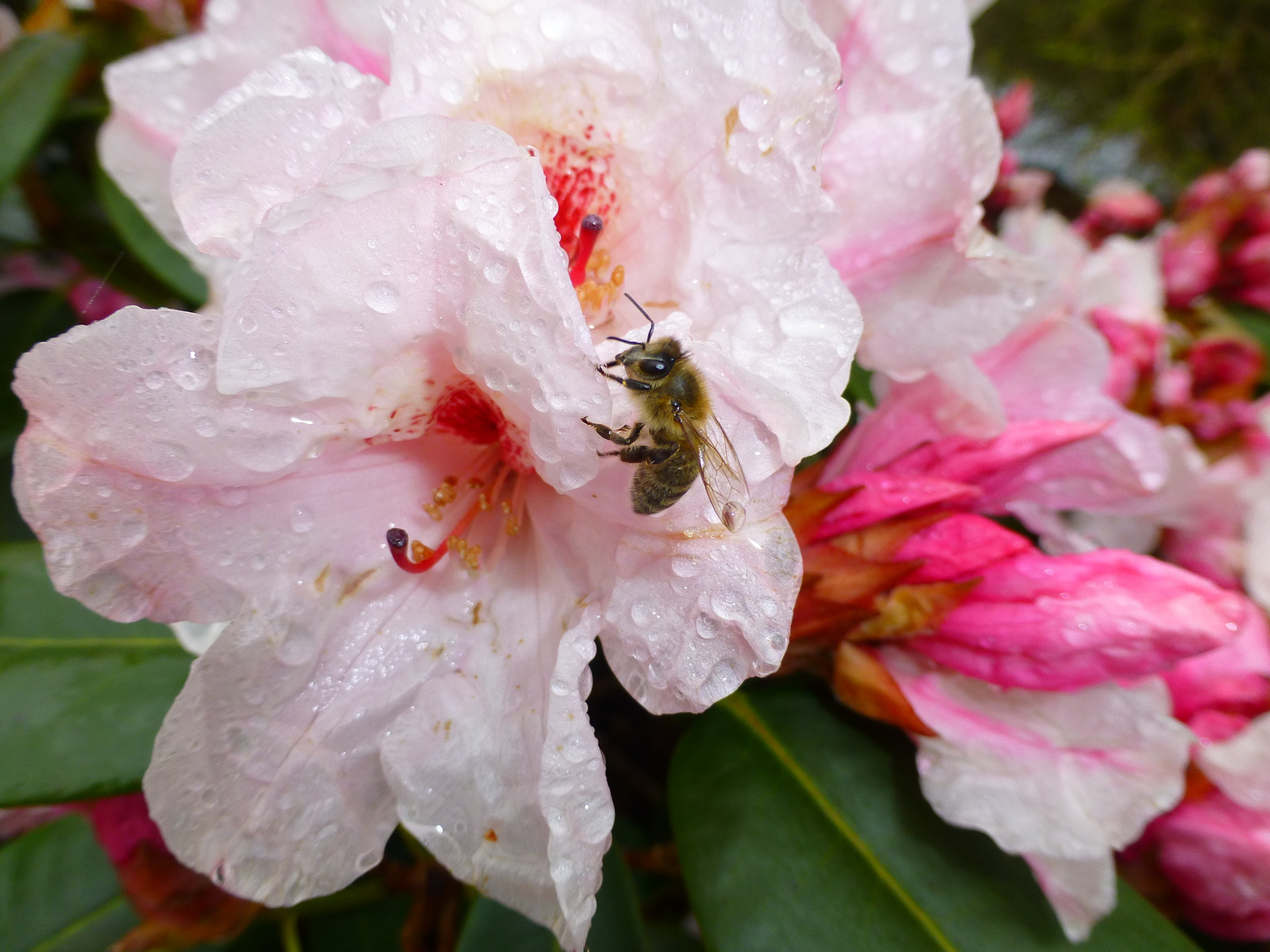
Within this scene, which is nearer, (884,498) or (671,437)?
(671,437)

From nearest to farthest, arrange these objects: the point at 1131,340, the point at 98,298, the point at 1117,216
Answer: the point at 1131,340, the point at 98,298, the point at 1117,216

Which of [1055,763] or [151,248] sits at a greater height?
[1055,763]

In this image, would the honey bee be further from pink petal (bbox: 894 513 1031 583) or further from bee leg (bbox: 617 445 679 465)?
pink petal (bbox: 894 513 1031 583)

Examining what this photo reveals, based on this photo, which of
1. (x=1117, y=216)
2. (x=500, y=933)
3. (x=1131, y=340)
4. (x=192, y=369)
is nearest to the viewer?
(x=192, y=369)

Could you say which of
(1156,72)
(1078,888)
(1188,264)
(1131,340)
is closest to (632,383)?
(1078,888)

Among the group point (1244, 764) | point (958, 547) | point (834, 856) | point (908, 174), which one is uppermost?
point (908, 174)

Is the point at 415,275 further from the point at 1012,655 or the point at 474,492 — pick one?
the point at 1012,655

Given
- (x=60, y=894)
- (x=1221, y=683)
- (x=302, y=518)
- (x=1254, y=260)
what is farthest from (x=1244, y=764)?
(x=1254, y=260)
